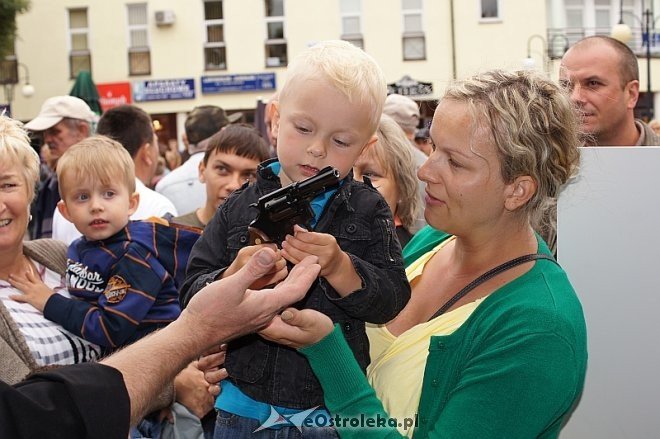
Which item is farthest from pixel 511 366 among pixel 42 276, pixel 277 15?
pixel 277 15

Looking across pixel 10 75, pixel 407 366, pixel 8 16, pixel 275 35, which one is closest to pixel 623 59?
pixel 407 366

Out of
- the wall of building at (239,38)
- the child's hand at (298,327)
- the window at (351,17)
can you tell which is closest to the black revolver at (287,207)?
the child's hand at (298,327)

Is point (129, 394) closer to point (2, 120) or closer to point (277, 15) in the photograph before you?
point (2, 120)

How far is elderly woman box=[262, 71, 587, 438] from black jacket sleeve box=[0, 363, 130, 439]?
0.50 m

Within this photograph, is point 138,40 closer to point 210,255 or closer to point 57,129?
point 57,129

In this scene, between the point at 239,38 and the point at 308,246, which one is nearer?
the point at 308,246

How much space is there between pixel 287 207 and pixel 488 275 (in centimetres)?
64

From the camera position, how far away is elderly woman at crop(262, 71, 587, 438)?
188 cm

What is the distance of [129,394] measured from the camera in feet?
5.49

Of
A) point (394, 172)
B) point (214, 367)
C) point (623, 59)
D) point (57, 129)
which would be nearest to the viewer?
point (214, 367)

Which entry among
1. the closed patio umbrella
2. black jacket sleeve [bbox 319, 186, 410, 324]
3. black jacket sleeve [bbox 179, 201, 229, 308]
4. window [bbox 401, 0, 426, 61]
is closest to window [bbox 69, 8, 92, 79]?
window [bbox 401, 0, 426, 61]

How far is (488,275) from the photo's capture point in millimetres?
2178

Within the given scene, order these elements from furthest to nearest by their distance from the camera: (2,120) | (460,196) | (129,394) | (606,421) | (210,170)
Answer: (210,170)
(2,120)
(606,421)
(460,196)
(129,394)

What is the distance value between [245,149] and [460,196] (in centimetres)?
218
